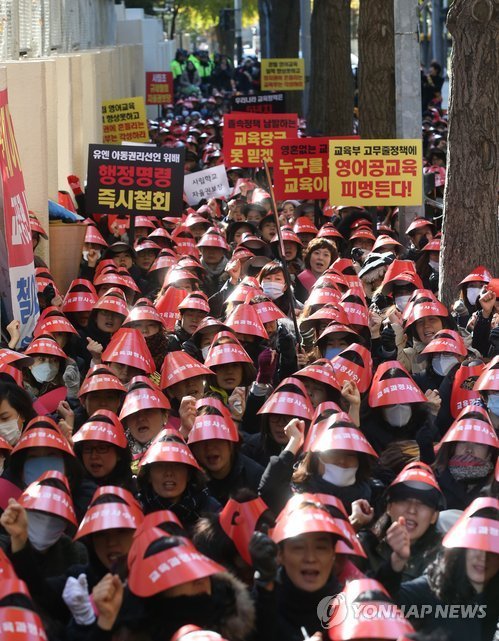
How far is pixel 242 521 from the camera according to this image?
6.02 m

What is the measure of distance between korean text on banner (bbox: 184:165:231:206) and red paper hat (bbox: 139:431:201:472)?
454 inches

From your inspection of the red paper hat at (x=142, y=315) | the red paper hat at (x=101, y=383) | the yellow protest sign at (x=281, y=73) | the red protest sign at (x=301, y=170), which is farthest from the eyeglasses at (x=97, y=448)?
the yellow protest sign at (x=281, y=73)

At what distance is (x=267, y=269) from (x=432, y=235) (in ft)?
12.2

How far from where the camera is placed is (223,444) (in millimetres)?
7082

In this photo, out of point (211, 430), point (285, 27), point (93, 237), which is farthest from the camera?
point (285, 27)

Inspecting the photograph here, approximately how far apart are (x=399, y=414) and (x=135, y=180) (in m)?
6.67

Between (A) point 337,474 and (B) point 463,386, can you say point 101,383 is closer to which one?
(A) point 337,474

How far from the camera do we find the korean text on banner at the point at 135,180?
547 inches

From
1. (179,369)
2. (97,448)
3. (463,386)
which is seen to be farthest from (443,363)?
(97,448)

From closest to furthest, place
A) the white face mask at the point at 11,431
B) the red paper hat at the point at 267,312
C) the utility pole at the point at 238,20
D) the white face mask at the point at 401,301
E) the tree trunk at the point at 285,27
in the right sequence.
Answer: the white face mask at the point at 11,431, the red paper hat at the point at 267,312, the white face mask at the point at 401,301, the tree trunk at the point at 285,27, the utility pole at the point at 238,20

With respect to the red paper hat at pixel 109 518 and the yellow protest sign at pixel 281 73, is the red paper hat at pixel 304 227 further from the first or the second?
the yellow protest sign at pixel 281 73

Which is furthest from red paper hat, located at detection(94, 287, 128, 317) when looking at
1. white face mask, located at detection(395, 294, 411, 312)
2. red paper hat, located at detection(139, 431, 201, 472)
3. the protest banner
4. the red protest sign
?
the protest banner

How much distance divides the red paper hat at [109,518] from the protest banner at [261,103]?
1875cm

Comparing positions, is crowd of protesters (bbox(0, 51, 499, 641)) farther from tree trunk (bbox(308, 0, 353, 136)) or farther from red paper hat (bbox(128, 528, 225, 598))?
tree trunk (bbox(308, 0, 353, 136))
